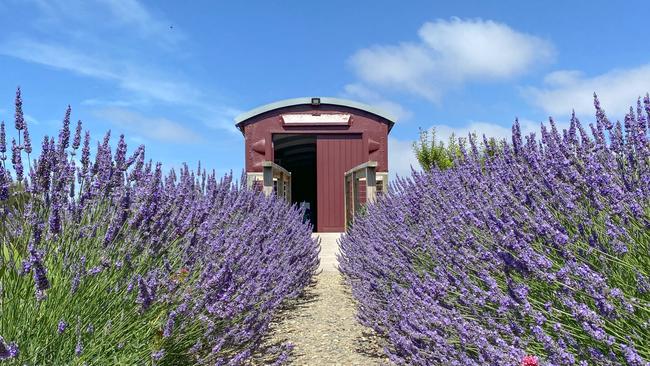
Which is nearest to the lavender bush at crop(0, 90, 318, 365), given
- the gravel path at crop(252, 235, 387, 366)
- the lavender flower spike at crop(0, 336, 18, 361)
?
the lavender flower spike at crop(0, 336, 18, 361)

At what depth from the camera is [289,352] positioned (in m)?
3.32

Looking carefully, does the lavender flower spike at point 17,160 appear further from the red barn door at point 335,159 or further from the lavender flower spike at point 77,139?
the red barn door at point 335,159

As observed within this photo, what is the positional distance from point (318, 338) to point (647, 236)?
91.4 inches

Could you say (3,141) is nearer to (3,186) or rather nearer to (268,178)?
(3,186)

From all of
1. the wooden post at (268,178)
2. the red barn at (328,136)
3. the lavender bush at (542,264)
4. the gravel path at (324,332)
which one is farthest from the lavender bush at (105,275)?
the red barn at (328,136)

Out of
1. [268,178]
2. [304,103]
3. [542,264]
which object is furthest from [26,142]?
[304,103]

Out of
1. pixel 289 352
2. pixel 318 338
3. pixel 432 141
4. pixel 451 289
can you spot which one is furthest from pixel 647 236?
pixel 432 141

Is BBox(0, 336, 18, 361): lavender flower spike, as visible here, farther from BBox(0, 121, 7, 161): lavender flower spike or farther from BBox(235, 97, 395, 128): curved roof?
BBox(235, 97, 395, 128): curved roof

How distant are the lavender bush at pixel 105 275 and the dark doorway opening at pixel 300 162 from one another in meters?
10.5

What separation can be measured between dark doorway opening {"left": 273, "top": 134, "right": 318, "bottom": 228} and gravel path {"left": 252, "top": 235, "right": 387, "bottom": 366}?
8628 millimetres

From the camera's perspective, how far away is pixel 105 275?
7.87ft

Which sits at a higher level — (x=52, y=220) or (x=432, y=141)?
(x=432, y=141)

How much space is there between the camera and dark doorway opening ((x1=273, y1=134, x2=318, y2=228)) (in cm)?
1495

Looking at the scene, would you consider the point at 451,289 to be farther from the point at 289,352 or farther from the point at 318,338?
the point at 318,338
